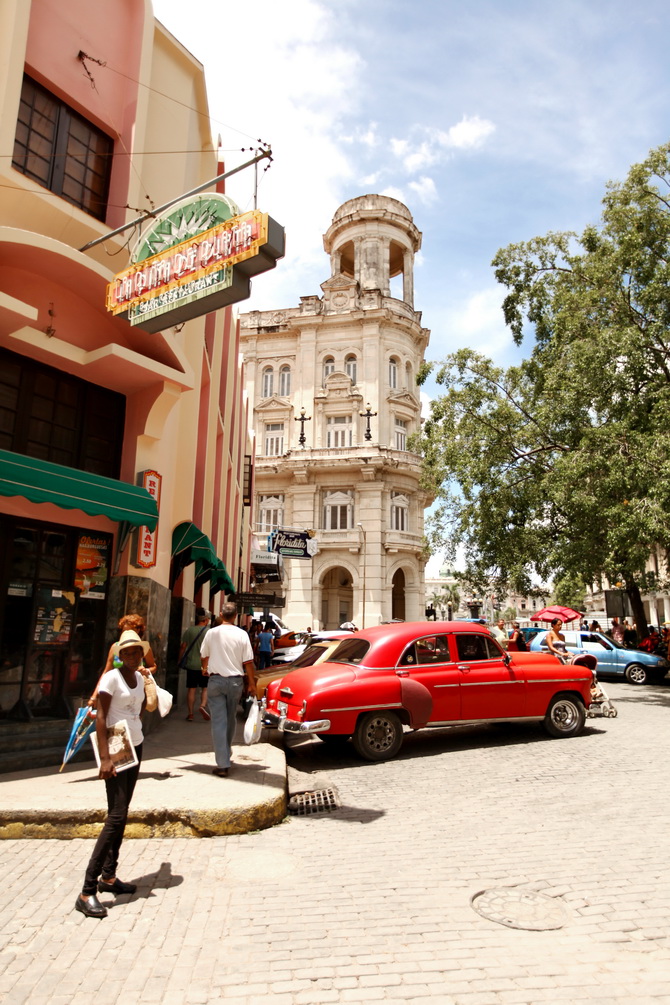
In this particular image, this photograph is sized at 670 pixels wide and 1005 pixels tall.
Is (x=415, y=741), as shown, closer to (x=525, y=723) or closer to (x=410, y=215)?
(x=525, y=723)

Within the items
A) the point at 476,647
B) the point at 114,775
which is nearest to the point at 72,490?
the point at 114,775

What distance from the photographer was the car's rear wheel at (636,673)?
1866cm

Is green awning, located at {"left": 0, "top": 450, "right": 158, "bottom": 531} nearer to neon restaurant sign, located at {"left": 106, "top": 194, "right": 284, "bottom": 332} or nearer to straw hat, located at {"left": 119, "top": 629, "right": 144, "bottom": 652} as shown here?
neon restaurant sign, located at {"left": 106, "top": 194, "right": 284, "bottom": 332}

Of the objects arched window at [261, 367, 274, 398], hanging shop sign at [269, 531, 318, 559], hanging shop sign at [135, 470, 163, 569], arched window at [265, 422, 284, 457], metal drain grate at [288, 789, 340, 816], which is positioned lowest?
metal drain grate at [288, 789, 340, 816]

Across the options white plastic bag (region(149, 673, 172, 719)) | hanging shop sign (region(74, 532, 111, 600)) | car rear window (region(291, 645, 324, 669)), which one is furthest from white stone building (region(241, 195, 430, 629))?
white plastic bag (region(149, 673, 172, 719))

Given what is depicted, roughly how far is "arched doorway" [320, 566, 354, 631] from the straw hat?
37.5 meters

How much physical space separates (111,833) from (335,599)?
38.8 meters

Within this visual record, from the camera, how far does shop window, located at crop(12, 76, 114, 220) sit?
815 cm

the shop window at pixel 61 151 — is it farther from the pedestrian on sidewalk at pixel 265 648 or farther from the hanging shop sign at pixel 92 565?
the pedestrian on sidewalk at pixel 265 648

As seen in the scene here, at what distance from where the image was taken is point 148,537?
884 centimetres

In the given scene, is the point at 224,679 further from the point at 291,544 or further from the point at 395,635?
the point at 291,544

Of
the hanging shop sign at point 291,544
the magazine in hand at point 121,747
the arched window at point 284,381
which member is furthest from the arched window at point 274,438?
the magazine in hand at point 121,747

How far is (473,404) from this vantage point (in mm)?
17969

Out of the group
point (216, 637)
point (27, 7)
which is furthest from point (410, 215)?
point (216, 637)
